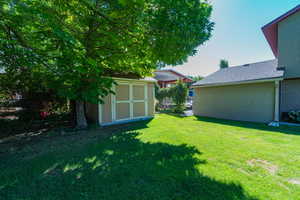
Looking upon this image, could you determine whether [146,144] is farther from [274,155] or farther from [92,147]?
[274,155]

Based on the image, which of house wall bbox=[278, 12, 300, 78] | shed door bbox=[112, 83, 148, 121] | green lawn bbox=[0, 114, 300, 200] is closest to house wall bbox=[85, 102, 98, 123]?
shed door bbox=[112, 83, 148, 121]

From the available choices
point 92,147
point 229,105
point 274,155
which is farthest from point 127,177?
point 229,105

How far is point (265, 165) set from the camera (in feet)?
9.22

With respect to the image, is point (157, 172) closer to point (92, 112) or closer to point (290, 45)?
point (92, 112)

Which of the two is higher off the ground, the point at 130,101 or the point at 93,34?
the point at 93,34

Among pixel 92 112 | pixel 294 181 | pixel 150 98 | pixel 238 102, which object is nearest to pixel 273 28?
pixel 238 102

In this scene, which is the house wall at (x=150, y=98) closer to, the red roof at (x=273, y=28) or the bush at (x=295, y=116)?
the bush at (x=295, y=116)

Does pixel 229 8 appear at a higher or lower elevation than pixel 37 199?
higher

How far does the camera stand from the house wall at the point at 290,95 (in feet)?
24.0

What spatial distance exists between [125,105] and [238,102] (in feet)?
23.1

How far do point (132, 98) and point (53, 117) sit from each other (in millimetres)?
5020

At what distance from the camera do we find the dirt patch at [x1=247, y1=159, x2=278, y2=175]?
2.62m

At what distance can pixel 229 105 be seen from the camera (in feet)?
28.4

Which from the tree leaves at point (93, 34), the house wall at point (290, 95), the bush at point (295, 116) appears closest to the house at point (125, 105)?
the tree leaves at point (93, 34)
